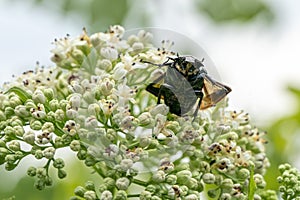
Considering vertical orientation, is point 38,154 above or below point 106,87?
below

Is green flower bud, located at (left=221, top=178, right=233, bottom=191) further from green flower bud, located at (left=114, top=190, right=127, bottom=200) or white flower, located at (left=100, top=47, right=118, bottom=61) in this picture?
white flower, located at (left=100, top=47, right=118, bottom=61)

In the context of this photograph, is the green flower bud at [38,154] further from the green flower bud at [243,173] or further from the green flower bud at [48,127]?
the green flower bud at [243,173]

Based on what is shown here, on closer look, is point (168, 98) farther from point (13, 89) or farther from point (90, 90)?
point (13, 89)

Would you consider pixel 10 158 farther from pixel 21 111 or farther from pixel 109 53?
pixel 109 53

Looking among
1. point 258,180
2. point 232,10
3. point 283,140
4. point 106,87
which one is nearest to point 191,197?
point 258,180

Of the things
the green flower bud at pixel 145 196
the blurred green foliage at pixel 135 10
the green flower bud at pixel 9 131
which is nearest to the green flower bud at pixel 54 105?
the green flower bud at pixel 9 131

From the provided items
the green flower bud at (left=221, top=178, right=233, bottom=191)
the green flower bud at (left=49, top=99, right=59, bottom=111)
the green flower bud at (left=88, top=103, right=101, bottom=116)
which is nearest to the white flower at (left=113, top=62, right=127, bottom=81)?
the green flower bud at (left=88, top=103, right=101, bottom=116)
